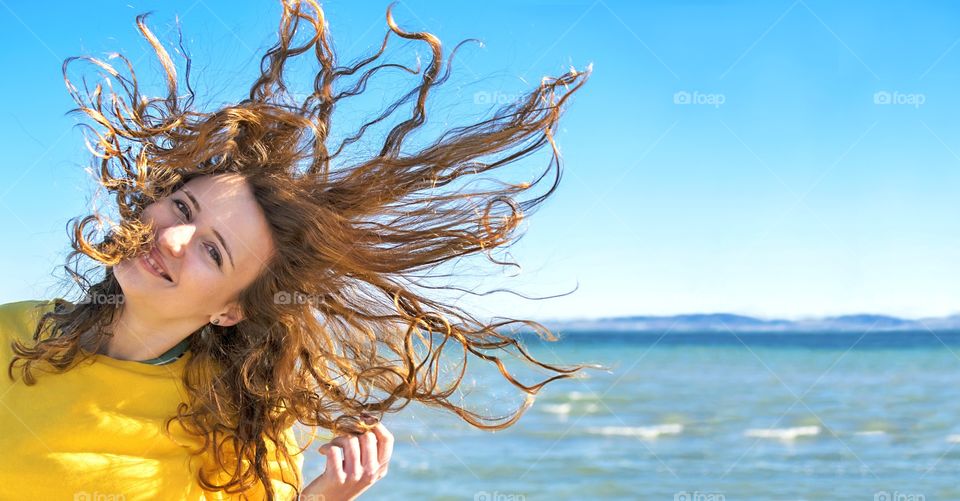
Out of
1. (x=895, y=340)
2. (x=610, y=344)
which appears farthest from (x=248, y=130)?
(x=610, y=344)

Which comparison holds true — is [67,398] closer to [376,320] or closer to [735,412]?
[376,320]

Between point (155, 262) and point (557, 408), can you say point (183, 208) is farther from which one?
point (557, 408)

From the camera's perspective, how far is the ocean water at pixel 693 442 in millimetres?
8164

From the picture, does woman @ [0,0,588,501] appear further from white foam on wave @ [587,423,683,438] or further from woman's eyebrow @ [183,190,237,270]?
white foam on wave @ [587,423,683,438]

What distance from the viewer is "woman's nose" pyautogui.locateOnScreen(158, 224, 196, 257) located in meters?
2.94

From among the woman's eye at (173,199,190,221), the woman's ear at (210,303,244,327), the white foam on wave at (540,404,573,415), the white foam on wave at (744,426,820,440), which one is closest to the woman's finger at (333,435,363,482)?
the woman's ear at (210,303,244,327)

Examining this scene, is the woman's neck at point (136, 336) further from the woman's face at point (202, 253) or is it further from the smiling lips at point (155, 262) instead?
the smiling lips at point (155, 262)

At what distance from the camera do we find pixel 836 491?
26.8ft

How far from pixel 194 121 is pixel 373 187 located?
649mm

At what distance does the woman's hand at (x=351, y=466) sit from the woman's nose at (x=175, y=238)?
2.43ft

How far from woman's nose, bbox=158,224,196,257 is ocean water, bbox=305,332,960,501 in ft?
3.71

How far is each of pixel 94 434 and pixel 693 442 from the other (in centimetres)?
800

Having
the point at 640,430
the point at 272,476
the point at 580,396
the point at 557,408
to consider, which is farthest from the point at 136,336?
the point at 580,396

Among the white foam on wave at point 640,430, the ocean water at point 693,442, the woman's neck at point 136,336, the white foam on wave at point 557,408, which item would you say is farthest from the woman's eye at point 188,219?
the white foam on wave at point 557,408
